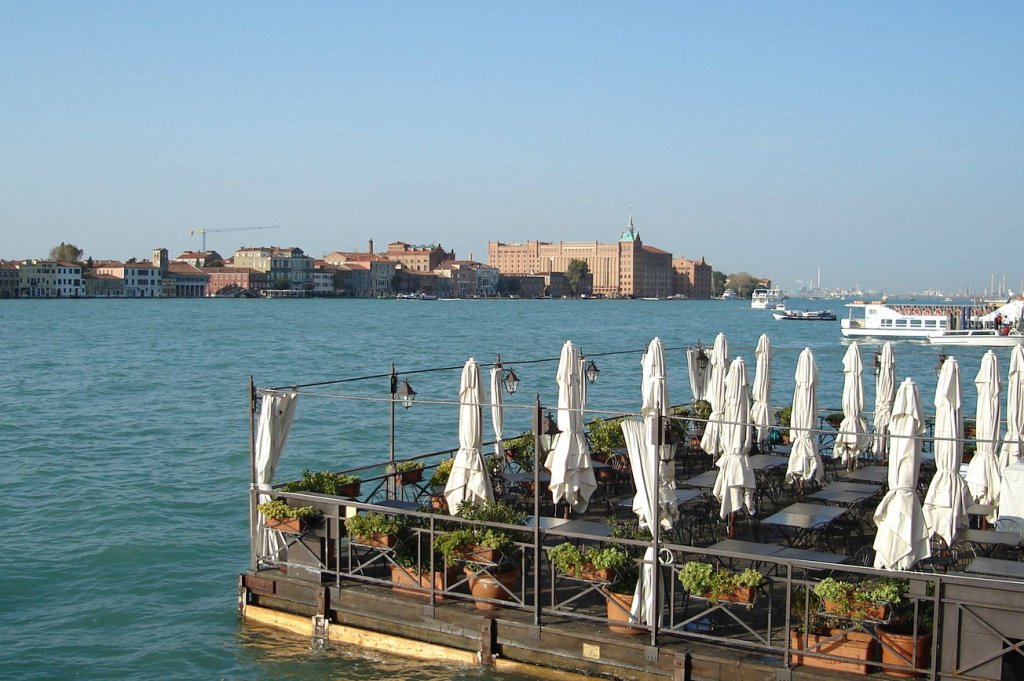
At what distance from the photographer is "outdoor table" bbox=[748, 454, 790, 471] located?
14.9 meters

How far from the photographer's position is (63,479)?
78.7ft

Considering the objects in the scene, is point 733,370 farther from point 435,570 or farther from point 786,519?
point 435,570

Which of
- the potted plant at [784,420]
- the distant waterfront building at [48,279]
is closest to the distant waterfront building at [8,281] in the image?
the distant waterfront building at [48,279]

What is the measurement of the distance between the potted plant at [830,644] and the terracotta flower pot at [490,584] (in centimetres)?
286

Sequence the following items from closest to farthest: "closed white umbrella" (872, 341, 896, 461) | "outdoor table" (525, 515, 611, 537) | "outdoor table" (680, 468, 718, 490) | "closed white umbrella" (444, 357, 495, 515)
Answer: "outdoor table" (525, 515, 611, 537) → "closed white umbrella" (444, 357, 495, 515) → "outdoor table" (680, 468, 718, 490) → "closed white umbrella" (872, 341, 896, 461)

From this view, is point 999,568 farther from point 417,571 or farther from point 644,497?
point 417,571

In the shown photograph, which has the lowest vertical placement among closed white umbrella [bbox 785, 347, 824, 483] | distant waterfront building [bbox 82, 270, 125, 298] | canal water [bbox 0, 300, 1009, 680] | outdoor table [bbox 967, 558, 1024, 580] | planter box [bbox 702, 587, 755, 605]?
canal water [bbox 0, 300, 1009, 680]

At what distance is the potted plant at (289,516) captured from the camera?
1128 centimetres

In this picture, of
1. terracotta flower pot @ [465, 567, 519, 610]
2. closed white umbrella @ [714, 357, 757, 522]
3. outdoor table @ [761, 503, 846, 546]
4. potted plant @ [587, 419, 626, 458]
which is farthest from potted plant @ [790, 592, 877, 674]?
potted plant @ [587, 419, 626, 458]

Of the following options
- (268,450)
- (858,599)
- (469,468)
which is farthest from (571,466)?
(858,599)

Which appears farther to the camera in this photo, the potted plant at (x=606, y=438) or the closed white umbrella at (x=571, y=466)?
the potted plant at (x=606, y=438)

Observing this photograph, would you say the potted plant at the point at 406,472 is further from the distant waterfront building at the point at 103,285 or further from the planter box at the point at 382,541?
the distant waterfront building at the point at 103,285

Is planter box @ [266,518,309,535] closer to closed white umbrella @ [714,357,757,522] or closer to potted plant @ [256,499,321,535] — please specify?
potted plant @ [256,499,321,535]

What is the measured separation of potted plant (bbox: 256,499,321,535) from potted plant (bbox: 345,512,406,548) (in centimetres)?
47
